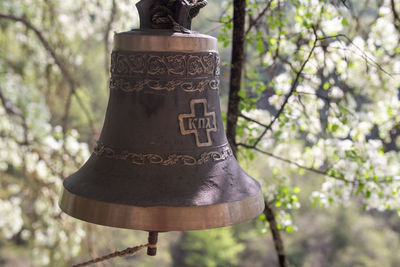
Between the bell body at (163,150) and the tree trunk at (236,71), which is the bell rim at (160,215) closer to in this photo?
the bell body at (163,150)

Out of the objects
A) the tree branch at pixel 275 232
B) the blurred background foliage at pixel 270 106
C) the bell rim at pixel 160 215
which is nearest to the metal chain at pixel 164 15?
the bell rim at pixel 160 215

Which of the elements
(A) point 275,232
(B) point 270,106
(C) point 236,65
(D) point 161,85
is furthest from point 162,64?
(B) point 270,106

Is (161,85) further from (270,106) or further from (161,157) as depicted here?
(270,106)

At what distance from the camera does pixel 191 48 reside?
46.9 inches

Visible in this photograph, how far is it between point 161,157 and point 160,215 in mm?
150

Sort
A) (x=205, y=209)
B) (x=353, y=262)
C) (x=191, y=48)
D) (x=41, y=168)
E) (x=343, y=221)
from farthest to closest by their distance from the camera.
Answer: (x=343, y=221) → (x=353, y=262) → (x=41, y=168) → (x=191, y=48) → (x=205, y=209)

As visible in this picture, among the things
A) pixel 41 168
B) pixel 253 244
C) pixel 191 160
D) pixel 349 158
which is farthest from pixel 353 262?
pixel 191 160

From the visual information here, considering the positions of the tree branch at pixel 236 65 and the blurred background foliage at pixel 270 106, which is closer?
the tree branch at pixel 236 65

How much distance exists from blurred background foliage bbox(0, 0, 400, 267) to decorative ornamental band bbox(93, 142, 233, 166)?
685 millimetres

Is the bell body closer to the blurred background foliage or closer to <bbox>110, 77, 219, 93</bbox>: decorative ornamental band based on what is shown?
<bbox>110, 77, 219, 93</bbox>: decorative ornamental band

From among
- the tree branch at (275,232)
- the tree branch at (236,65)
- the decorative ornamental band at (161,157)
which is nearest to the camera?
the decorative ornamental band at (161,157)

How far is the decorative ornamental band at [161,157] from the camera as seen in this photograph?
45.4 inches

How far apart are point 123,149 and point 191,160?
156 millimetres

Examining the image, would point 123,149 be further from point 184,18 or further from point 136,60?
point 184,18
